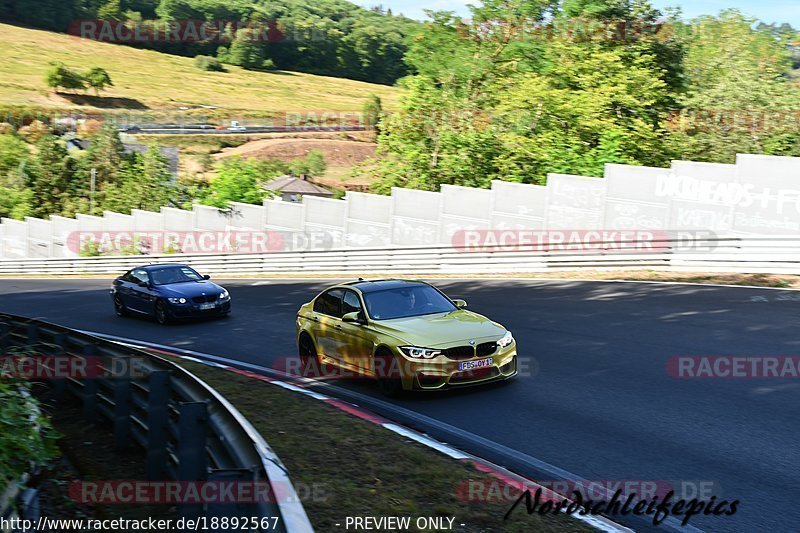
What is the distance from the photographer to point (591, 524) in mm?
6867

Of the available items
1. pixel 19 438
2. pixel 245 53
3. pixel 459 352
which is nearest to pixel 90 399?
pixel 19 438

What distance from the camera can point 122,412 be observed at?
9320 mm

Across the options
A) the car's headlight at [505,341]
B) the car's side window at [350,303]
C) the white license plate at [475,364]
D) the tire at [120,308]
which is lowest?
the tire at [120,308]

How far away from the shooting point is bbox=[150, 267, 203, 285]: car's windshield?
891 inches

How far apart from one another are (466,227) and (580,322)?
41.6 ft

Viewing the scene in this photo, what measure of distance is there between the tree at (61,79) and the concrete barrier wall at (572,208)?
333 feet

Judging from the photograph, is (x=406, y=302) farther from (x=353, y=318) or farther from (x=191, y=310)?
(x=191, y=310)

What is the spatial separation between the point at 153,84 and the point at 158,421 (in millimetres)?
144842

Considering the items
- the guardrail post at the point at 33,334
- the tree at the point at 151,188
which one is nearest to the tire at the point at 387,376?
the guardrail post at the point at 33,334

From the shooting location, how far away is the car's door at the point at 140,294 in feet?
72.9

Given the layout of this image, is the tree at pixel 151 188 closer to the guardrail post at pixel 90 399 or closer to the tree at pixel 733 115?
the tree at pixel 733 115

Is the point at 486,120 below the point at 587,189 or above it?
above

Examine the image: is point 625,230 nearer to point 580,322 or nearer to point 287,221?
point 580,322

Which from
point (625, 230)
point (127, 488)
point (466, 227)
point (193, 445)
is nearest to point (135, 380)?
point (127, 488)
